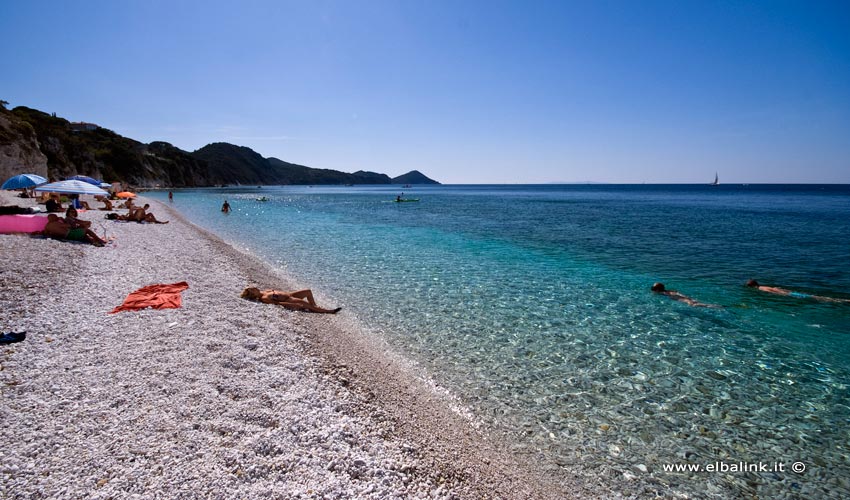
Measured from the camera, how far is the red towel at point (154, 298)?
8.69 meters

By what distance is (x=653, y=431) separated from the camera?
19.2ft

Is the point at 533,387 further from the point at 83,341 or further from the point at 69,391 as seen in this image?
the point at 83,341

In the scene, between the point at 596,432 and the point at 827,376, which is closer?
the point at 596,432

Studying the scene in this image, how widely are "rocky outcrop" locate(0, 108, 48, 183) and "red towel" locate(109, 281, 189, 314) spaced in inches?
1953

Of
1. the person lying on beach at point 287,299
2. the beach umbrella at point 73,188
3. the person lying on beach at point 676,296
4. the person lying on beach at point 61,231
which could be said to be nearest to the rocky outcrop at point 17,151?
the beach umbrella at point 73,188

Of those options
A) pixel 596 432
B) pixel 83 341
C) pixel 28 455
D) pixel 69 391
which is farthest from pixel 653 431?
pixel 83 341

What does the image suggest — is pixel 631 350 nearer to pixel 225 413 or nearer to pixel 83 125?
pixel 225 413

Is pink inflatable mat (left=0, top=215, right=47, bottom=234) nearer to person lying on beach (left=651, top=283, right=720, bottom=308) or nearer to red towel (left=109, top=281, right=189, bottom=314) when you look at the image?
red towel (left=109, top=281, right=189, bottom=314)

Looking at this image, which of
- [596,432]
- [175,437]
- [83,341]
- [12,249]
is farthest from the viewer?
[12,249]

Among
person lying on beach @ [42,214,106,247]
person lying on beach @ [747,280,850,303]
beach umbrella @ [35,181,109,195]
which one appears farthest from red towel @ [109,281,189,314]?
person lying on beach @ [747,280,850,303]

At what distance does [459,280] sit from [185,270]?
383 inches

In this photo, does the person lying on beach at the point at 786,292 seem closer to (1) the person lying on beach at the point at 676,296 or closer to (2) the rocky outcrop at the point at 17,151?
(1) the person lying on beach at the point at 676,296

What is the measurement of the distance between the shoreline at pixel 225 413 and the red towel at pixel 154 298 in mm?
316

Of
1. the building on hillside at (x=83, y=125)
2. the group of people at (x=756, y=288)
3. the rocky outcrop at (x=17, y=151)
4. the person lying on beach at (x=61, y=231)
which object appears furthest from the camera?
the building on hillside at (x=83, y=125)
